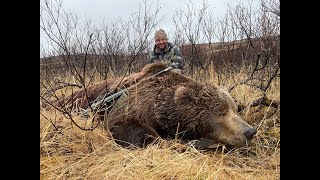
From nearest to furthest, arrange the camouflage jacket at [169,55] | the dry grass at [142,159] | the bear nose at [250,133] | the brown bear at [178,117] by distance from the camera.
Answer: the dry grass at [142,159] → the bear nose at [250,133] → the brown bear at [178,117] → the camouflage jacket at [169,55]

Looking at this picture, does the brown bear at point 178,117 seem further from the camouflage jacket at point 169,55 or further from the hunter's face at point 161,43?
the hunter's face at point 161,43

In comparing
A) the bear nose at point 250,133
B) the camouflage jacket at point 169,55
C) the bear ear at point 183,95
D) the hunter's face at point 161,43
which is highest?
the hunter's face at point 161,43

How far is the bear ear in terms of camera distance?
376 cm

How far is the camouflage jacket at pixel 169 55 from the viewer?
5.85 metres

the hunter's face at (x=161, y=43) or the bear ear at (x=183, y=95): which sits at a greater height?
the hunter's face at (x=161, y=43)

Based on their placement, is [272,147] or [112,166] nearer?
[112,166]

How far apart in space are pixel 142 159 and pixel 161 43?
10.7 feet

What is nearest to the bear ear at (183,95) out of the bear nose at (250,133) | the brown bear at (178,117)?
the brown bear at (178,117)

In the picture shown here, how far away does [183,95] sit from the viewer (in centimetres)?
377

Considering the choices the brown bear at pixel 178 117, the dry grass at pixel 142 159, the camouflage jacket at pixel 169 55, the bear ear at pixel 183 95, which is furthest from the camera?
the camouflage jacket at pixel 169 55

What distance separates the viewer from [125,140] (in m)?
3.62

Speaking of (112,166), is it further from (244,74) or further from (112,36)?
(112,36)
